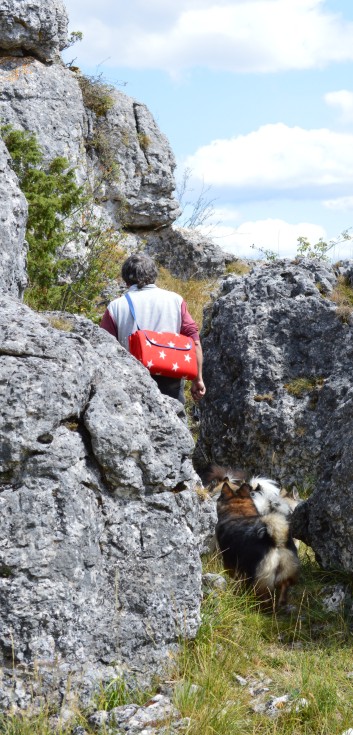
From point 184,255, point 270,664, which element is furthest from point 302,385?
point 184,255

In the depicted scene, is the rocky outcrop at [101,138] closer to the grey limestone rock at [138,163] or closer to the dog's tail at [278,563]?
the grey limestone rock at [138,163]

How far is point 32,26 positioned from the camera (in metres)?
14.1

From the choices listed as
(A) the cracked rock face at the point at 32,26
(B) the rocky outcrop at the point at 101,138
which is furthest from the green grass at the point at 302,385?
(A) the cracked rock face at the point at 32,26

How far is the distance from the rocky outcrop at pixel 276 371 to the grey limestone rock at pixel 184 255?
738cm

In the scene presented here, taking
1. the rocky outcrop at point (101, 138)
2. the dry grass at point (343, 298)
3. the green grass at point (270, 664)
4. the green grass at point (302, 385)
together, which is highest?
the rocky outcrop at point (101, 138)

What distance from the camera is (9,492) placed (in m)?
4.37

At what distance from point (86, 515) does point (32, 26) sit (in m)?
11.6

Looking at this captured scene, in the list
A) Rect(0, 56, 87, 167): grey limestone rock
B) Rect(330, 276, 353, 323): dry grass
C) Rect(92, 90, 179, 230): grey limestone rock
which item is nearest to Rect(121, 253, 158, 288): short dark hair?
Rect(330, 276, 353, 323): dry grass

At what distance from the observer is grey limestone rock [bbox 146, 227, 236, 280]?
16.7 m

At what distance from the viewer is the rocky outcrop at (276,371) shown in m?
8.46

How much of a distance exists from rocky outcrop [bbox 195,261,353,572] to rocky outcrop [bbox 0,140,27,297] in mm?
2768

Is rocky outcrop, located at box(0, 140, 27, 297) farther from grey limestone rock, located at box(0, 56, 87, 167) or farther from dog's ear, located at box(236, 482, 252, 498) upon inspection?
grey limestone rock, located at box(0, 56, 87, 167)

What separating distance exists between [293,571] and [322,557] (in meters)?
0.37

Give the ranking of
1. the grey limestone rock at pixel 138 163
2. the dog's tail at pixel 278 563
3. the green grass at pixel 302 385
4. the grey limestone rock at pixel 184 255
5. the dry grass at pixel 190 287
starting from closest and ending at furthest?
the dog's tail at pixel 278 563
the green grass at pixel 302 385
the dry grass at pixel 190 287
the grey limestone rock at pixel 138 163
the grey limestone rock at pixel 184 255
